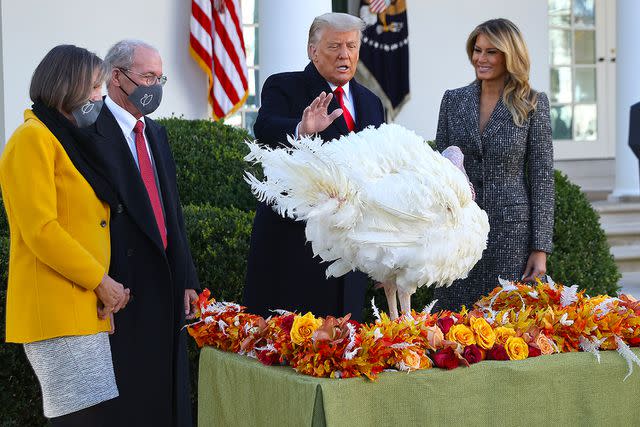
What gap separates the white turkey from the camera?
2.62 m

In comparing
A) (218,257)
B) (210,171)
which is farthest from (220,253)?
(210,171)

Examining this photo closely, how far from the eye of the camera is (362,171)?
2.65 m

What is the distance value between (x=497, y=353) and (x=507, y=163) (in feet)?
4.06

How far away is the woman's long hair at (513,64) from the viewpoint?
379 centimetres

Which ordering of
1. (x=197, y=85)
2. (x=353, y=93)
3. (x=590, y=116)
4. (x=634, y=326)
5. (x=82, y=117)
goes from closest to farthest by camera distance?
(x=634, y=326) < (x=82, y=117) < (x=353, y=93) < (x=197, y=85) < (x=590, y=116)

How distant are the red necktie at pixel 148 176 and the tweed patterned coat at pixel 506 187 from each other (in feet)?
3.60

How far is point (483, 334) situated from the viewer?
2.79 m

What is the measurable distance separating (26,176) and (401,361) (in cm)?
127

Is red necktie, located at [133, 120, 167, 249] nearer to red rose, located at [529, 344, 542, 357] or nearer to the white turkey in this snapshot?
the white turkey

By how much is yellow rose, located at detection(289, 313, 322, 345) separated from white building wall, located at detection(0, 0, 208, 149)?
16.9ft

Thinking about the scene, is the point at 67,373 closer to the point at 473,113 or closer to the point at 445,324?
the point at 445,324

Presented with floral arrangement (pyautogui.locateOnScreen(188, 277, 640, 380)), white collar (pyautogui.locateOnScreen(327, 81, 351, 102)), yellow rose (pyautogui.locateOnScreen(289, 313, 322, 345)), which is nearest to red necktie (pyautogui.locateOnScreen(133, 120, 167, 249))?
floral arrangement (pyautogui.locateOnScreen(188, 277, 640, 380))

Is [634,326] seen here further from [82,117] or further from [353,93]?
[82,117]

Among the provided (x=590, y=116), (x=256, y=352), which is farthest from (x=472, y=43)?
(x=590, y=116)
